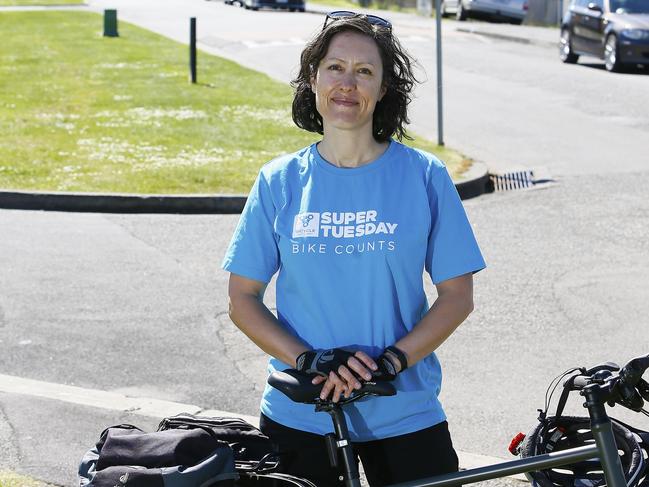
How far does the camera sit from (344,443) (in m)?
3.34

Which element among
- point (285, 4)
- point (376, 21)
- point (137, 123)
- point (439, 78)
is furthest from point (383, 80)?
point (285, 4)

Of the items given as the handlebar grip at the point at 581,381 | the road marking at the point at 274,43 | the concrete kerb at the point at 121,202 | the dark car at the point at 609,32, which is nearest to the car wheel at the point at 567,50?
the dark car at the point at 609,32

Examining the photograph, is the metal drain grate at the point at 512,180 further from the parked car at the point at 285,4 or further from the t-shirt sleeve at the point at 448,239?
the parked car at the point at 285,4

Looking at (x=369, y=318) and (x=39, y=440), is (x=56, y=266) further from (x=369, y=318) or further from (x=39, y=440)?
(x=369, y=318)

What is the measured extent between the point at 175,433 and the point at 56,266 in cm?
639

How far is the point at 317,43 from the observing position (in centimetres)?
364

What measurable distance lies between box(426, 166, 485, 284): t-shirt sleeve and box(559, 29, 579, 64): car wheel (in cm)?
2380

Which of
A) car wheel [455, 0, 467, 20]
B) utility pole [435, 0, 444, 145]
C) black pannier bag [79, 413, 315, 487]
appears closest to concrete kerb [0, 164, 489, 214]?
utility pole [435, 0, 444, 145]

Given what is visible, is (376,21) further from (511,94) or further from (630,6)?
(630,6)

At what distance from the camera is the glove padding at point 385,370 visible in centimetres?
331

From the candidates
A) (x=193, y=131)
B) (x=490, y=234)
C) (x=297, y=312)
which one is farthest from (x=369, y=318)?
(x=193, y=131)

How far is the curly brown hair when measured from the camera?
3.61 metres

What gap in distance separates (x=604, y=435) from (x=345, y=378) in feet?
2.16

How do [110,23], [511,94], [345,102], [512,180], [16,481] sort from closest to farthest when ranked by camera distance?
[345,102] → [16,481] → [512,180] → [511,94] → [110,23]
